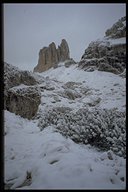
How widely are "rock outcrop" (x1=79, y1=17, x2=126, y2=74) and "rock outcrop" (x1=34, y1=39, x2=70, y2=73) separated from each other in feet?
55.8

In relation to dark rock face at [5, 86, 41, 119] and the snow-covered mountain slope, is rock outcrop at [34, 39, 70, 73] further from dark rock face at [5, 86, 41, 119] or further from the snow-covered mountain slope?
dark rock face at [5, 86, 41, 119]

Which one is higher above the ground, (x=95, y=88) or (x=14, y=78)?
(x=95, y=88)

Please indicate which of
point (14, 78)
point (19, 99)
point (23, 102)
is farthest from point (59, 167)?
point (14, 78)

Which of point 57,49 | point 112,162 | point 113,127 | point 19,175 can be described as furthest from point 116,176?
point 57,49

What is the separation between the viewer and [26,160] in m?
4.29

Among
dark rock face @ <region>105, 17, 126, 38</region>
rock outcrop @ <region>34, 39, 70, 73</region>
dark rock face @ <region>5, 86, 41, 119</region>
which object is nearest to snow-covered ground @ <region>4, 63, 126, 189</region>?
dark rock face @ <region>5, 86, 41, 119</region>

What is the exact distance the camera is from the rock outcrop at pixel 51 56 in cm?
6419

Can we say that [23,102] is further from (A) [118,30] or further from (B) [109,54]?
(A) [118,30]

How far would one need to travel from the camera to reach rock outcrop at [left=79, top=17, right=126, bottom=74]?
41.6 m

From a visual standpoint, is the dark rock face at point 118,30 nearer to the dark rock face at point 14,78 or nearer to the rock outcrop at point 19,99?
the dark rock face at point 14,78

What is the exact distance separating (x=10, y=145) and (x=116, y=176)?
3273 millimetres

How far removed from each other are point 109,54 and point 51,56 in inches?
1070

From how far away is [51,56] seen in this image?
215 ft

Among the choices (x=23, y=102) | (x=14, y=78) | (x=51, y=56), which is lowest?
(x=23, y=102)
